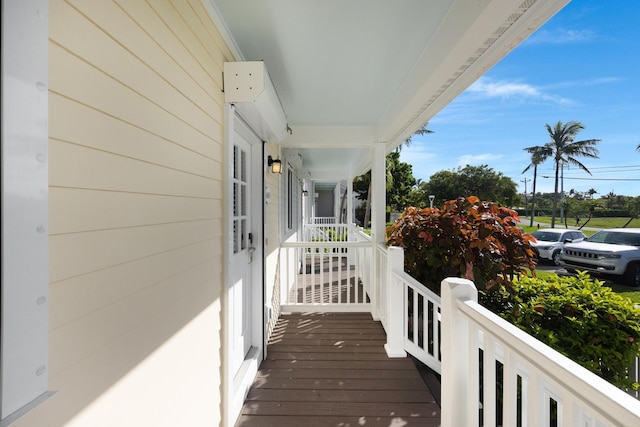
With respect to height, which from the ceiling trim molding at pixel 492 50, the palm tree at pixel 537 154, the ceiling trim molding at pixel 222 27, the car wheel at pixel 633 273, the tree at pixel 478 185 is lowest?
the car wheel at pixel 633 273

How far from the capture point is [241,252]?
2.55 meters

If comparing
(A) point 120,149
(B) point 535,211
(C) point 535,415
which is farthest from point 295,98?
(B) point 535,211

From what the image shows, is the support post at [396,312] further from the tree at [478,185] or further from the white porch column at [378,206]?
the tree at [478,185]

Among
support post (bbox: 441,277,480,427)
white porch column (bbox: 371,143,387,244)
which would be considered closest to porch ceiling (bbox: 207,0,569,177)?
white porch column (bbox: 371,143,387,244)

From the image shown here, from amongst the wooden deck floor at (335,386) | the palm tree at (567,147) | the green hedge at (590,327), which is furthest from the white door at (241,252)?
the palm tree at (567,147)

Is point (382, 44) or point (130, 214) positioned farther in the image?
point (382, 44)

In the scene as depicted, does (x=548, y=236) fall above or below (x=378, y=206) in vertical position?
below

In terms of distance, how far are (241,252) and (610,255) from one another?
8989 millimetres

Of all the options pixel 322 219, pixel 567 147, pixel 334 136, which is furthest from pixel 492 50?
pixel 567 147

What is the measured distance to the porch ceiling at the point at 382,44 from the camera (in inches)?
55.0

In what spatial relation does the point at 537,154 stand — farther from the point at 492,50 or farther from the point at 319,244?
the point at 492,50

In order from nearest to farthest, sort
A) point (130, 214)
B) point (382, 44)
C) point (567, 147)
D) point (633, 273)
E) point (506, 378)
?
1. point (130, 214)
2. point (506, 378)
3. point (382, 44)
4. point (633, 273)
5. point (567, 147)

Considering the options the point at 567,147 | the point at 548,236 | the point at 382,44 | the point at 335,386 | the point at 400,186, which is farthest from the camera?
the point at 567,147

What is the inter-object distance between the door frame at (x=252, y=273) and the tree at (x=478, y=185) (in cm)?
2671
